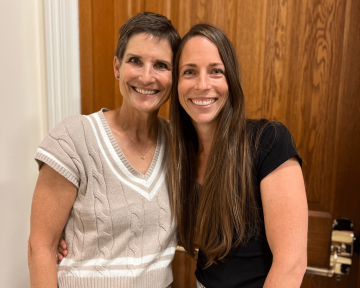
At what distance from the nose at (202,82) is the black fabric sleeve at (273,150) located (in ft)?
0.72

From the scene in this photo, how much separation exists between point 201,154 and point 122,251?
1.40ft

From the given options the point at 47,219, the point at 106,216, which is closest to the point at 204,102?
the point at 106,216

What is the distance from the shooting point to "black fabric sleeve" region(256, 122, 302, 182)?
2.91ft

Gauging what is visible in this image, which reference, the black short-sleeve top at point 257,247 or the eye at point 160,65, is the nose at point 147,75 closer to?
the eye at point 160,65

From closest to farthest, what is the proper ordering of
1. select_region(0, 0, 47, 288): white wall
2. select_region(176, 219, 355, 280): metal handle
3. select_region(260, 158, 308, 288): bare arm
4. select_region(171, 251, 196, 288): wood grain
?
select_region(260, 158, 308, 288): bare arm
select_region(0, 0, 47, 288): white wall
select_region(176, 219, 355, 280): metal handle
select_region(171, 251, 196, 288): wood grain

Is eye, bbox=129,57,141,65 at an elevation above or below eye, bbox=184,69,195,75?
above

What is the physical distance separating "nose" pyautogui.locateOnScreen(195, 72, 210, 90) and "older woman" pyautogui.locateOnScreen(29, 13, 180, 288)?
5.5 inches

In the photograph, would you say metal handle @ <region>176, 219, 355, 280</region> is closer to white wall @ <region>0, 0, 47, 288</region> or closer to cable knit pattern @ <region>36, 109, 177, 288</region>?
cable knit pattern @ <region>36, 109, 177, 288</region>

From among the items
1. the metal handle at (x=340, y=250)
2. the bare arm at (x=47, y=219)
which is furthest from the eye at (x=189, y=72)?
the metal handle at (x=340, y=250)

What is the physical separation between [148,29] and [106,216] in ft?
2.00

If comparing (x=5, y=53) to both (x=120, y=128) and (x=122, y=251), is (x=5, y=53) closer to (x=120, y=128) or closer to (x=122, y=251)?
(x=120, y=128)

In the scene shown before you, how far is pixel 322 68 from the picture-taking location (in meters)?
1.23

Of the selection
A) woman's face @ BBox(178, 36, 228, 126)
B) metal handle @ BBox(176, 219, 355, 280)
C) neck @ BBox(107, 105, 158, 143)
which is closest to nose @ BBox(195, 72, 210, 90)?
woman's face @ BBox(178, 36, 228, 126)

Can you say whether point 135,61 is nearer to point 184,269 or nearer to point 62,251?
point 62,251
